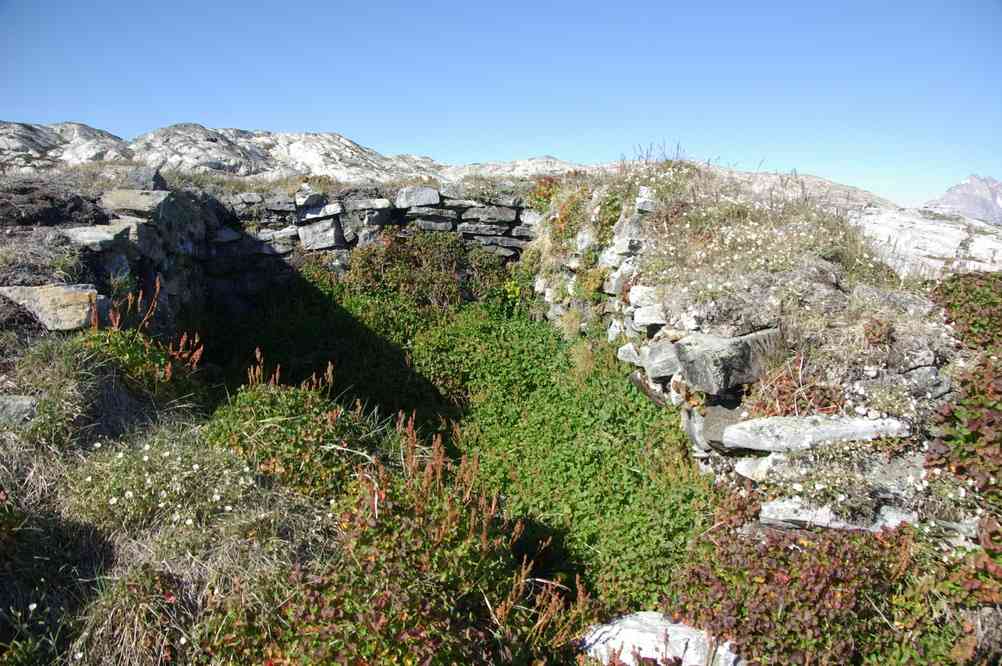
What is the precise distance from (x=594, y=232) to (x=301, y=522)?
584 centimetres

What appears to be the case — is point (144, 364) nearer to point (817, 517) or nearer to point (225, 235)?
point (225, 235)

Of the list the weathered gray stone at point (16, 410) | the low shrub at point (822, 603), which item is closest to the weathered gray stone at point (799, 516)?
the low shrub at point (822, 603)

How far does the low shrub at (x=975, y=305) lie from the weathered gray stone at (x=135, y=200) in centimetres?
874

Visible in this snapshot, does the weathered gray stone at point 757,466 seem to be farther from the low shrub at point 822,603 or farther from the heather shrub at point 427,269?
the heather shrub at point 427,269

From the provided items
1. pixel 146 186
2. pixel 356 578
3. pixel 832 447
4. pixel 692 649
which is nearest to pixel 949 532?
pixel 832 447

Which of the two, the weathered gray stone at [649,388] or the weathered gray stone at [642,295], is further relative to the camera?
the weathered gray stone at [642,295]

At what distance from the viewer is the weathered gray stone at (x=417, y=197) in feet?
31.9

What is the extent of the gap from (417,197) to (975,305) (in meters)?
7.45

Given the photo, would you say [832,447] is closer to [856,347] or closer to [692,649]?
[856,347]

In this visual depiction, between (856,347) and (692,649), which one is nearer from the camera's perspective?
(692,649)

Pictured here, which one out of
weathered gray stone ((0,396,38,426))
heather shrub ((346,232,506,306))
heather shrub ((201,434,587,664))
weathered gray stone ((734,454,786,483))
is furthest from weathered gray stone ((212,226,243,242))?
weathered gray stone ((734,454,786,483))

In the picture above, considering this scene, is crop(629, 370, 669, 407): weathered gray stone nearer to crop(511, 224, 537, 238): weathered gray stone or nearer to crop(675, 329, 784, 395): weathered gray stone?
crop(675, 329, 784, 395): weathered gray stone

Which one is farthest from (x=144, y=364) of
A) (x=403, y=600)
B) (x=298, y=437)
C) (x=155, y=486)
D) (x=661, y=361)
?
(x=661, y=361)

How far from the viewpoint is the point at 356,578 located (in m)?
3.48
